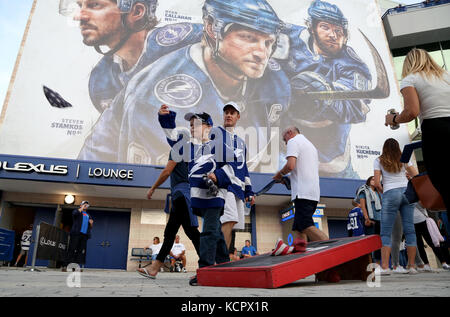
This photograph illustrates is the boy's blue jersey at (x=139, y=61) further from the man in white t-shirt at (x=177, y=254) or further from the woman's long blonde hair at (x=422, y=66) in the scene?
the woman's long blonde hair at (x=422, y=66)

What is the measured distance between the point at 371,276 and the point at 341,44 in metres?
18.3

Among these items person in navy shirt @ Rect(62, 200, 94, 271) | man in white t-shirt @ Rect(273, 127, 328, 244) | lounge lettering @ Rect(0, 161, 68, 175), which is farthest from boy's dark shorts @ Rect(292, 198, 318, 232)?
lounge lettering @ Rect(0, 161, 68, 175)

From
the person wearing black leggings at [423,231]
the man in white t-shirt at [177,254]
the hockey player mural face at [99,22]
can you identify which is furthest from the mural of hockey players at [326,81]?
the hockey player mural face at [99,22]

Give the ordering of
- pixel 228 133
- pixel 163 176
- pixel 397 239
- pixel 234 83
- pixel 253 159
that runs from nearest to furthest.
Result: pixel 228 133, pixel 163 176, pixel 397 239, pixel 253 159, pixel 234 83

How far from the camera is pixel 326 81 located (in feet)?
56.4

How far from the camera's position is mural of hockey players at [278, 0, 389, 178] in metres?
15.6

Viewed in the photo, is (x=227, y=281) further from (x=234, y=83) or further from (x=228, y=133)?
(x=234, y=83)

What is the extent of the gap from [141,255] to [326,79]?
13210 millimetres

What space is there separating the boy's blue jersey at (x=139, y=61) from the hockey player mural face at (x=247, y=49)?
5.56ft

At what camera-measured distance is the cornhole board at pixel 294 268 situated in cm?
206

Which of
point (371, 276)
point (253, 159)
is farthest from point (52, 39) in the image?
point (371, 276)

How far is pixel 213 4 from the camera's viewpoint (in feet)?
58.9

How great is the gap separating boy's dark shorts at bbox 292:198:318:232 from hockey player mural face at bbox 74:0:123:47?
49.5ft
